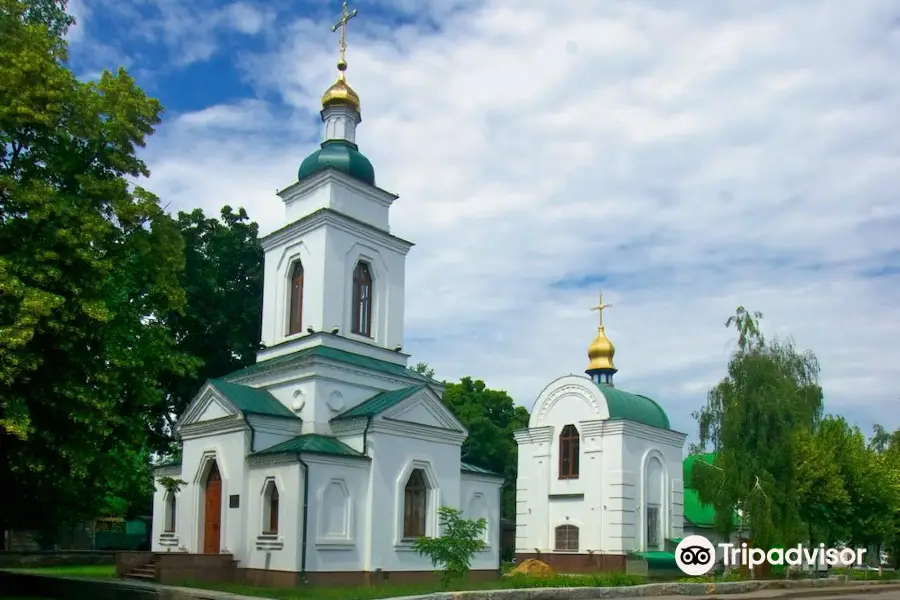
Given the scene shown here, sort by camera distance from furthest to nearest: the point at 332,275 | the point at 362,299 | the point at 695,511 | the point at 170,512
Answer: the point at 695,511 → the point at 362,299 → the point at 170,512 → the point at 332,275

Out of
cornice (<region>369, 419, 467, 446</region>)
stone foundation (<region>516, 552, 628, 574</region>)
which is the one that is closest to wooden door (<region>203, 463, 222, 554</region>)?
cornice (<region>369, 419, 467, 446</region>)

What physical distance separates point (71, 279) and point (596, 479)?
2191cm

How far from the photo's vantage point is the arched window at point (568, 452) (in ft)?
108

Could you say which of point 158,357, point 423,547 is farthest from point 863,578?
point 158,357

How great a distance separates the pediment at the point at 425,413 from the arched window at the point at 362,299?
309 centimetres

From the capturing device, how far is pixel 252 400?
2183 centimetres

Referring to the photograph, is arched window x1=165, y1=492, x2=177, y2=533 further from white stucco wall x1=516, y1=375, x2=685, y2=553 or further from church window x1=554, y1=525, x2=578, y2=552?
church window x1=554, y1=525, x2=578, y2=552

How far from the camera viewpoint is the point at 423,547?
17.2 meters

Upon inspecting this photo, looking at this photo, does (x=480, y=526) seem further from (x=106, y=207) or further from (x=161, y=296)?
(x=106, y=207)

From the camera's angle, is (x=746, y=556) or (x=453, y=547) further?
(x=746, y=556)

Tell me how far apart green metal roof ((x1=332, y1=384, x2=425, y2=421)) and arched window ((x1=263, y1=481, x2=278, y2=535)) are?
2.34 metres

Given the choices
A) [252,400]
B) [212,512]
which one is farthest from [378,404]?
[212,512]

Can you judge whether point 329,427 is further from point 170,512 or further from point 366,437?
A: point 170,512

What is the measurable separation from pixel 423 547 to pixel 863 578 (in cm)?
2407
